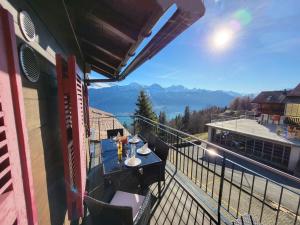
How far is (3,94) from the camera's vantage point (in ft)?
2.03

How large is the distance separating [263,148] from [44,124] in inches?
527

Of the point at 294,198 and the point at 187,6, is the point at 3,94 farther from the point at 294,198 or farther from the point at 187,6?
the point at 294,198

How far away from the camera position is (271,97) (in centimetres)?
1834

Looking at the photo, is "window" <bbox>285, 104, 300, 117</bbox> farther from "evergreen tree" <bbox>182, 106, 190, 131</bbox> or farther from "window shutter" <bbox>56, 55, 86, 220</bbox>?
"window shutter" <bbox>56, 55, 86, 220</bbox>

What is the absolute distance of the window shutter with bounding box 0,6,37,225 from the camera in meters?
0.61

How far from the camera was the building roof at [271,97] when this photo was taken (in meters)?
17.3

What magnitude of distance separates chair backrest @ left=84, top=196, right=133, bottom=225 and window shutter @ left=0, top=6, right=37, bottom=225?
580 millimetres

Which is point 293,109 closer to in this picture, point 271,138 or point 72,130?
point 271,138

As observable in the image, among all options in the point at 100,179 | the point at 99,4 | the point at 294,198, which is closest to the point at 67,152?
the point at 99,4

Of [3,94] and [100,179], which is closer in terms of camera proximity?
[3,94]

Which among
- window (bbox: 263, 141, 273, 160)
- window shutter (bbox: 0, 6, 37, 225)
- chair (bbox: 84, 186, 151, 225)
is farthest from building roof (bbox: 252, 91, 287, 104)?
window shutter (bbox: 0, 6, 37, 225)

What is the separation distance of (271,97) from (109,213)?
22.7 metres

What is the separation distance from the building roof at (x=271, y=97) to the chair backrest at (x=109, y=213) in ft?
70.6

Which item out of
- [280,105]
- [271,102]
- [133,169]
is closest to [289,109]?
[280,105]
